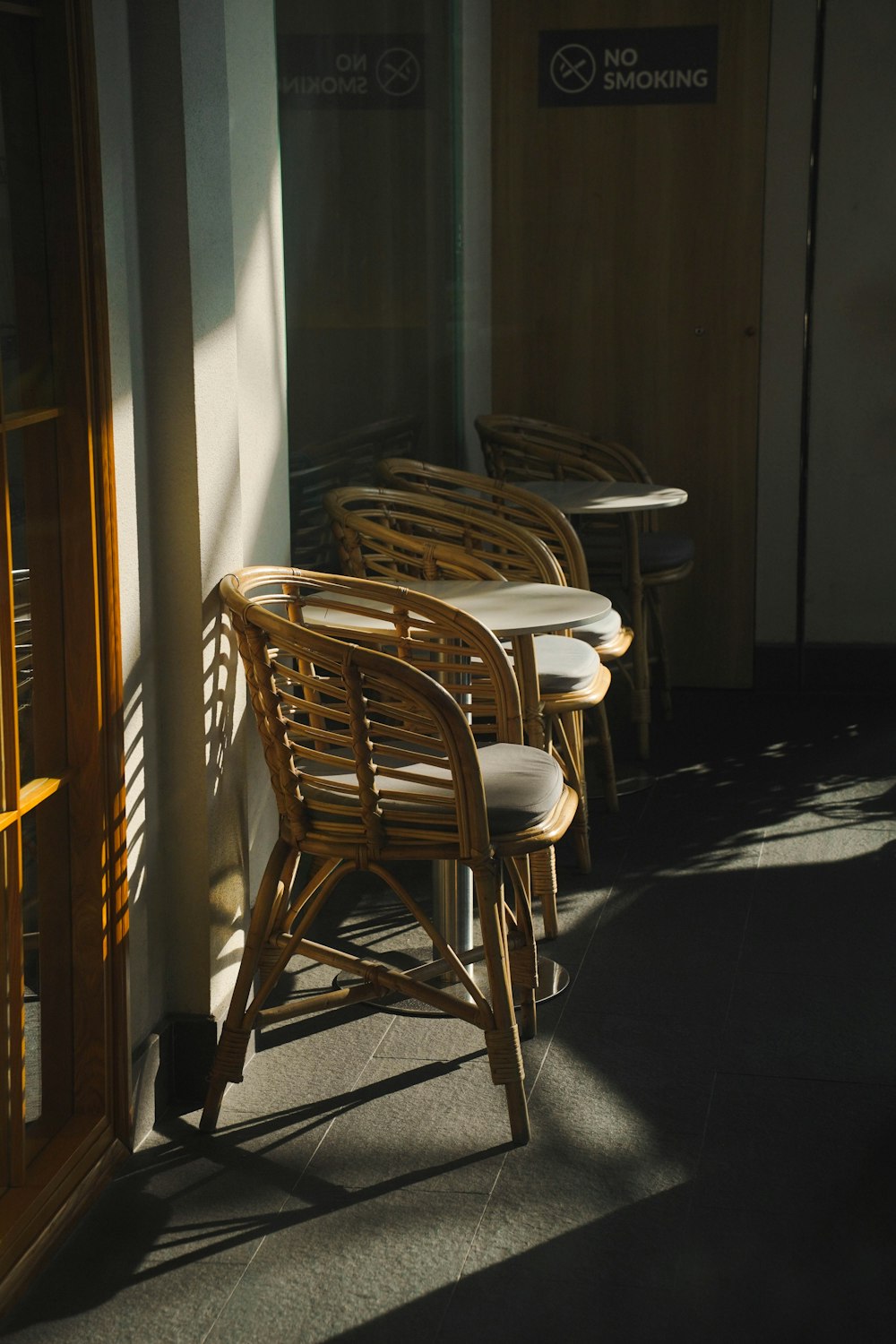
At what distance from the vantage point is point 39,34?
2326 millimetres

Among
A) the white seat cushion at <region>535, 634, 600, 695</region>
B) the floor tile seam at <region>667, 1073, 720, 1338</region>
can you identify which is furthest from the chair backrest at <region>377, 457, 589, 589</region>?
the floor tile seam at <region>667, 1073, 720, 1338</region>

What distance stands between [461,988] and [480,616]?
820 mm

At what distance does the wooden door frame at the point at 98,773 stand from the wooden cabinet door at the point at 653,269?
361 centimetres

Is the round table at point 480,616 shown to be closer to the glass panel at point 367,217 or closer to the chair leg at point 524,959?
the chair leg at point 524,959

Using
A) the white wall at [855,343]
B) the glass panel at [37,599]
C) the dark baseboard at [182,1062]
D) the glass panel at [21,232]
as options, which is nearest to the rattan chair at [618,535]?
the white wall at [855,343]

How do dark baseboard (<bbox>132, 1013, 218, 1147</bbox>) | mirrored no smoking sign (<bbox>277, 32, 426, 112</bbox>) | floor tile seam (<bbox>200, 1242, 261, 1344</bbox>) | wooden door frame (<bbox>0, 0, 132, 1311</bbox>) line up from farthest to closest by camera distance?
mirrored no smoking sign (<bbox>277, 32, 426, 112</bbox>)
dark baseboard (<bbox>132, 1013, 218, 1147</bbox>)
wooden door frame (<bbox>0, 0, 132, 1311</bbox>)
floor tile seam (<bbox>200, 1242, 261, 1344</bbox>)

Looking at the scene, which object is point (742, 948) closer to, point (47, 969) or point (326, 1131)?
point (326, 1131)

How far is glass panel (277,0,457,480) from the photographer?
3.78 m

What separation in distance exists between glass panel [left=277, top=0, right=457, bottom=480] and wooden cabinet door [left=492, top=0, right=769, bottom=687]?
556 mm

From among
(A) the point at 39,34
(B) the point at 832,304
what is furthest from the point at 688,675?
(A) the point at 39,34

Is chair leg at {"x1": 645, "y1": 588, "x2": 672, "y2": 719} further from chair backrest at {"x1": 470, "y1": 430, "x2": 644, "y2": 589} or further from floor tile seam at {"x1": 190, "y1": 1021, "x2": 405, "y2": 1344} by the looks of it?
floor tile seam at {"x1": 190, "y1": 1021, "x2": 405, "y2": 1344}

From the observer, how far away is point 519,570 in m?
4.36

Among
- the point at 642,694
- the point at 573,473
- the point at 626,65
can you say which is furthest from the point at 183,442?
the point at 626,65

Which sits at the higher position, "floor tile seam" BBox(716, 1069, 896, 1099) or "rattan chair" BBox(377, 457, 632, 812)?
"rattan chair" BBox(377, 457, 632, 812)
